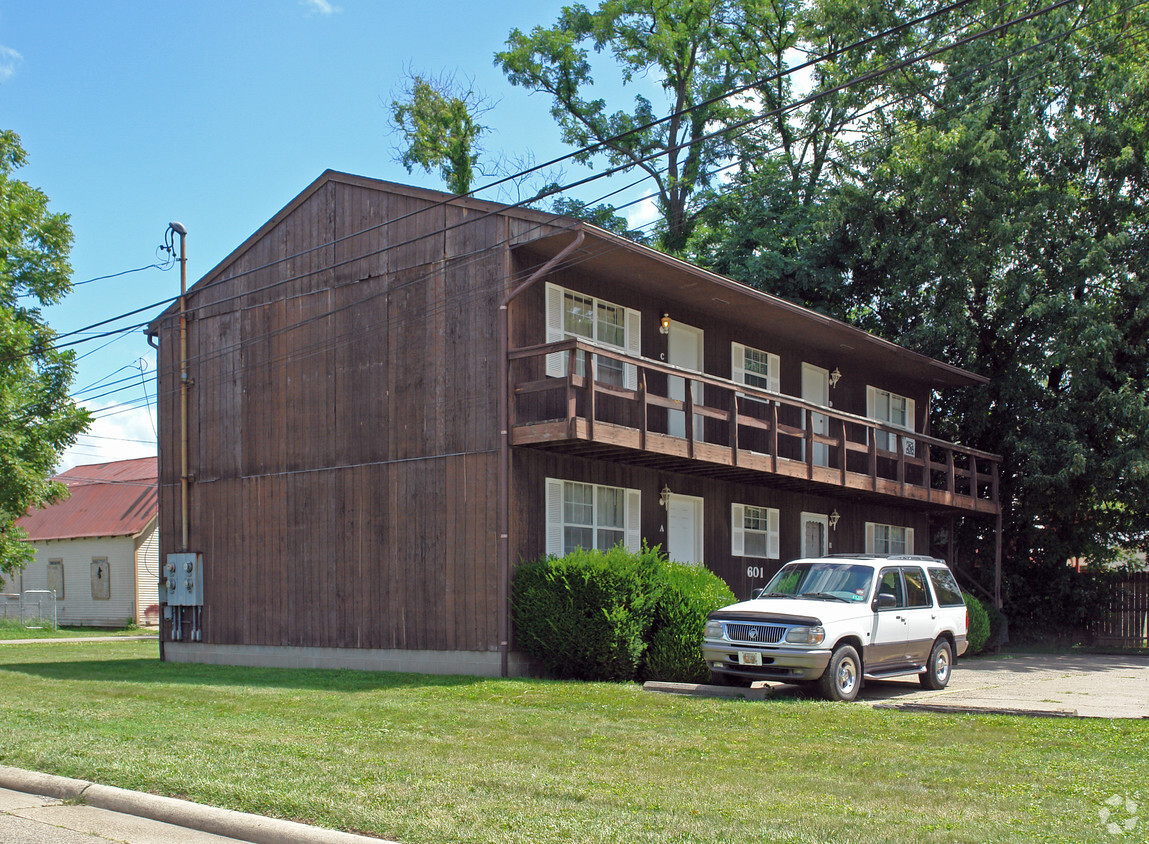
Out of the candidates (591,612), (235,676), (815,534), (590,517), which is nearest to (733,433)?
(590,517)

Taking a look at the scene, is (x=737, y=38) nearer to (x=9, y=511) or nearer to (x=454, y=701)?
(x=9, y=511)

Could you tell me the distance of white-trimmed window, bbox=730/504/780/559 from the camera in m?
22.4

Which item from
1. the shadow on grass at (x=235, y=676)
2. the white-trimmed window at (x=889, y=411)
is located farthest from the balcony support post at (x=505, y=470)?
the white-trimmed window at (x=889, y=411)

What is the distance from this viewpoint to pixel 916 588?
51.2 feet

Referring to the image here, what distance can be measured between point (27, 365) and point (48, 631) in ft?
28.4

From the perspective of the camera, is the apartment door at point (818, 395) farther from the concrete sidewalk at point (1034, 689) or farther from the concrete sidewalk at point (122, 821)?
the concrete sidewalk at point (122, 821)

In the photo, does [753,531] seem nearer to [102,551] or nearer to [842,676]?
[842,676]

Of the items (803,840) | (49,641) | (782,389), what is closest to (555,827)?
(803,840)

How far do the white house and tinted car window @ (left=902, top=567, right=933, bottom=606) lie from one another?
29.6 meters

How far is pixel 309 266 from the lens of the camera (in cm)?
2095

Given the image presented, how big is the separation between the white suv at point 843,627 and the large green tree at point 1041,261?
12158 mm

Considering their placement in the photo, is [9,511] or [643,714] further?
[9,511]

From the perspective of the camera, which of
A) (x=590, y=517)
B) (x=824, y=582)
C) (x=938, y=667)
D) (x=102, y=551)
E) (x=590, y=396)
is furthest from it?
(x=102, y=551)

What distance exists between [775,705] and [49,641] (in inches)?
992
